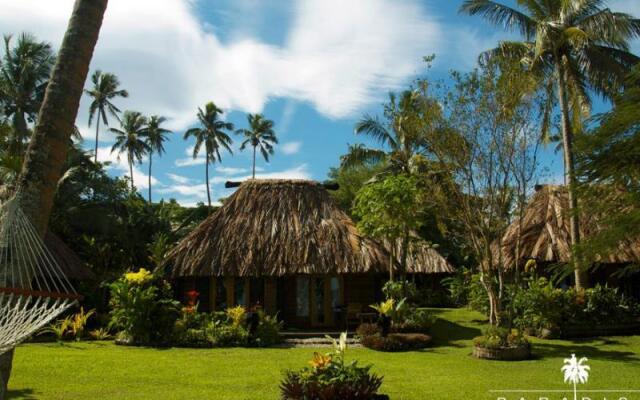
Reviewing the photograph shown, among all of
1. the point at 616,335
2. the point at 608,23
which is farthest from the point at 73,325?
the point at 608,23

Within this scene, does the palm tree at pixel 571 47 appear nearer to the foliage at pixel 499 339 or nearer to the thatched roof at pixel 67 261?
the foliage at pixel 499 339

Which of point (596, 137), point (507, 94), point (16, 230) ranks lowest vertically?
point (16, 230)

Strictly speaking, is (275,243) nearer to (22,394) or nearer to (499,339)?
(499,339)

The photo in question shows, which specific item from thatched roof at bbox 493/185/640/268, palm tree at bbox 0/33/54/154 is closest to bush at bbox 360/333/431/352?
thatched roof at bbox 493/185/640/268

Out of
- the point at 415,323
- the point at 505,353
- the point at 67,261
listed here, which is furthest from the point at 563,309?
the point at 67,261

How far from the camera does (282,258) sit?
58.0 feet

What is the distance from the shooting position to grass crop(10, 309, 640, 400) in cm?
892

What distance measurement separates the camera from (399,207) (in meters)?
16.0

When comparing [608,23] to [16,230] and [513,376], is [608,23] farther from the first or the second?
[16,230]

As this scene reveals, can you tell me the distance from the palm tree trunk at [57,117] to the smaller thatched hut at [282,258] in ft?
40.8

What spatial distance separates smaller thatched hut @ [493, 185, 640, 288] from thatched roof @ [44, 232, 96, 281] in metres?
14.1

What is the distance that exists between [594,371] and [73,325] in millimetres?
12877

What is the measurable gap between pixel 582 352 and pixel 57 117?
1282 centimetres

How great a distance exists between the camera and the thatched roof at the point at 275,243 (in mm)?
17406
